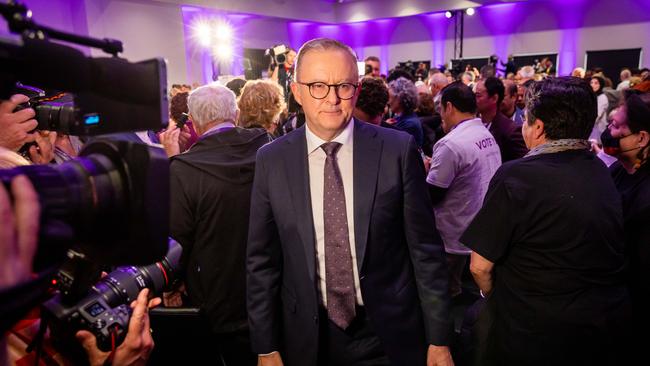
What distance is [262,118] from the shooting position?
282 cm

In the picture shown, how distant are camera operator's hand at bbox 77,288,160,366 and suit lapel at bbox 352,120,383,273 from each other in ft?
2.20

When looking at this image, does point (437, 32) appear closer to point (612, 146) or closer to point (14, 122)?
point (612, 146)

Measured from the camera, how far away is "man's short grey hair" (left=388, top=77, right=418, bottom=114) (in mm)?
3518

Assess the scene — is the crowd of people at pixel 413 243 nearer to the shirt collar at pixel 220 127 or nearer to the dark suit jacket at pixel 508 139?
the shirt collar at pixel 220 127

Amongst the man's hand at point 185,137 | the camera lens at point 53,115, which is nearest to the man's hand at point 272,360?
the camera lens at point 53,115

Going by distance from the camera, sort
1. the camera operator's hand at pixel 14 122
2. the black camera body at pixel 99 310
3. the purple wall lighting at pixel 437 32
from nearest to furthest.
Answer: the black camera body at pixel 99 310 → the camera operator's hand at pixel 14 122 → the purple wall lighting at pixel 437 32

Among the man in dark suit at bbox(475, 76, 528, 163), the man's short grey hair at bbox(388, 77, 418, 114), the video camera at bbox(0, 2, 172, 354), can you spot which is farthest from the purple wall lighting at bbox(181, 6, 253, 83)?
the video camera at bbox(0, 2, 172, 354)

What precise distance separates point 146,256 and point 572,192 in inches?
54.2

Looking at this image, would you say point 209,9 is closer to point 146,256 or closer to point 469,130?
point 469,130

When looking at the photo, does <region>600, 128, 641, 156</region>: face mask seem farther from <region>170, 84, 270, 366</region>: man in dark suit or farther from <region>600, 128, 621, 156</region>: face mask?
<region>170, 84, 270, 366</region>: man in dark suit

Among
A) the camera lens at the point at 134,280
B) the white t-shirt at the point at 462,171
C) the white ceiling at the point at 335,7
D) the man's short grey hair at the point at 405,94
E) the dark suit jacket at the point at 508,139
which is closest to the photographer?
the camera lens at the point at 134,280

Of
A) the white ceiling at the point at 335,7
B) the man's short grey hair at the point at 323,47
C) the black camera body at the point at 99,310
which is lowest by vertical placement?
the black camera body at the point at 99,310

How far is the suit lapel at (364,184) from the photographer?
1382 mm

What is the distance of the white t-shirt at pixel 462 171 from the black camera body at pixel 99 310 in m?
2.00
